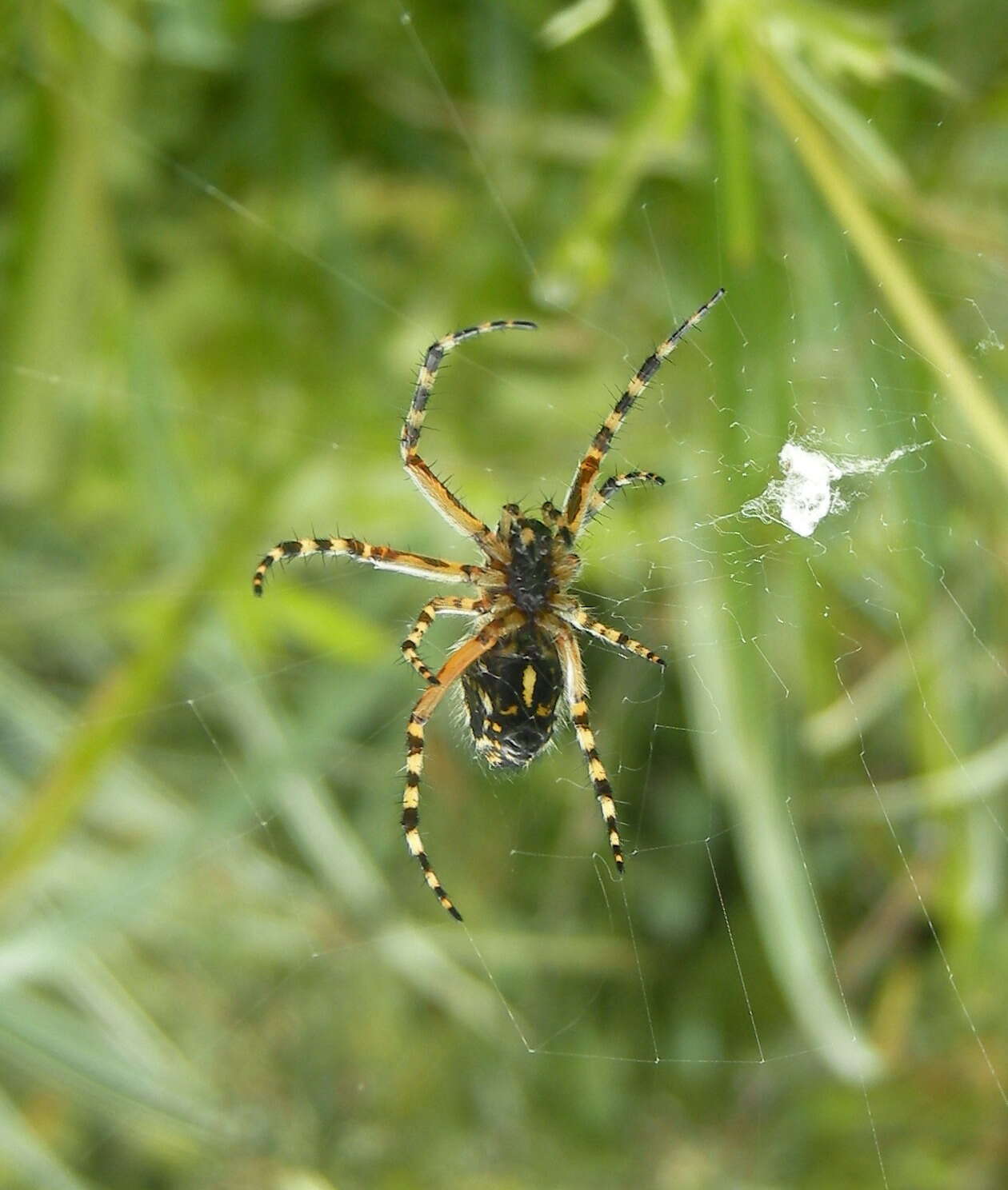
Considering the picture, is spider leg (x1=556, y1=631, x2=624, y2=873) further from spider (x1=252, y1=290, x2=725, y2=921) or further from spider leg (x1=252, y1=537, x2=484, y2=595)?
spider leg (x1=252, y1=537, x2=484, y2=595)

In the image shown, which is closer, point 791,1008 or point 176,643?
point 176,643

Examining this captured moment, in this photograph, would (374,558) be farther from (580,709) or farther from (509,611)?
(580,709)

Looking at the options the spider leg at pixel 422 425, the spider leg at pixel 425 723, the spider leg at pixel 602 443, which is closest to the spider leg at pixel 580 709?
the spider leg at pixel 425 723

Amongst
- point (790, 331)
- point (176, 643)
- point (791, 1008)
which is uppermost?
point (790, 331)

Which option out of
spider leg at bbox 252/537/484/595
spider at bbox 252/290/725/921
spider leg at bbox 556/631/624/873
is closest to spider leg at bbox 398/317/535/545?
spider at bbox 252/290/725/921

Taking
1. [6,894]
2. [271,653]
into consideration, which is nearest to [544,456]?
[271,653]

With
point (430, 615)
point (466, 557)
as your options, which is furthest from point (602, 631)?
point (466, 557)

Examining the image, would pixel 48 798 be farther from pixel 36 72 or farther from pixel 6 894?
pixel 36 72
